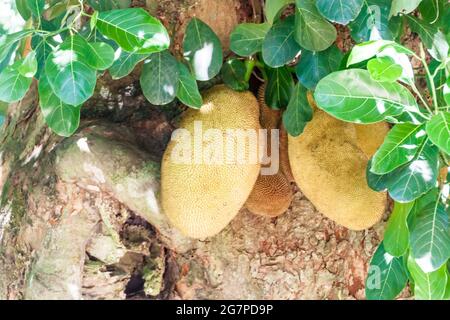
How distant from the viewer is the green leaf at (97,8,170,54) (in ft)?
4.40

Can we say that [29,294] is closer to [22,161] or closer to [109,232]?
[109,232]

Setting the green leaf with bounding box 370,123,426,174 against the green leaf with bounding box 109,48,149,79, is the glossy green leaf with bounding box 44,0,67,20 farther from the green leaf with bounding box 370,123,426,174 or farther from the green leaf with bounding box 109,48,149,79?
the green leaf with bounding box 370,123,426,174

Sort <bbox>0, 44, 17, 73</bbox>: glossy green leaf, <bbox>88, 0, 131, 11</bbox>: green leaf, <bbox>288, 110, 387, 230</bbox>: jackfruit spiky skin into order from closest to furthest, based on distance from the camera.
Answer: <bbox>0, 44, 17, 73</bbox>: glossy green leaf
<bbox>88, 0, 131, 11</bbox>: green leaf
<bbox>288, 110, 387, 230</bbox>: jackfruit spiky skin

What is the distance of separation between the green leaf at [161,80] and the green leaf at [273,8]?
0.23m

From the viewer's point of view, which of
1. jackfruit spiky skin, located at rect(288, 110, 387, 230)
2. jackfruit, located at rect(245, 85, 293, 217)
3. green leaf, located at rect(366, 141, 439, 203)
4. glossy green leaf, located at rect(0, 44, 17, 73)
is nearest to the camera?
green leaf, located at rect(366, 141, 439, 203)

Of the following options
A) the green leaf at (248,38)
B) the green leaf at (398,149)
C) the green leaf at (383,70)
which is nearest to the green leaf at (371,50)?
the green leaf at (383,70)

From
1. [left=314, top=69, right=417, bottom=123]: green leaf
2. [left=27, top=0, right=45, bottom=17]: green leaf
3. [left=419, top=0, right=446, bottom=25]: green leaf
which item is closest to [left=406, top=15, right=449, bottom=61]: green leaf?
[left=419, top=0, right=446, bottom=25]: green leaf

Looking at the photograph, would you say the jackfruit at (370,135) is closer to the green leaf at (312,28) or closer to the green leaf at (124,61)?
the green leaf at (312,28)

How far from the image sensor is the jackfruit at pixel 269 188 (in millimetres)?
1781

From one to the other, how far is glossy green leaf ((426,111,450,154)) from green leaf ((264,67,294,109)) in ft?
1.72

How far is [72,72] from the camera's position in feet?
4.33

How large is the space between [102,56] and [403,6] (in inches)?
22.8

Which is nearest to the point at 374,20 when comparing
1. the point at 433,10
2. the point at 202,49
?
the point at 433,10

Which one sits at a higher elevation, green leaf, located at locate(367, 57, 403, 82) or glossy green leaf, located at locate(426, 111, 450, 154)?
green leaf, located at locate(367, 57, 403, 82)
